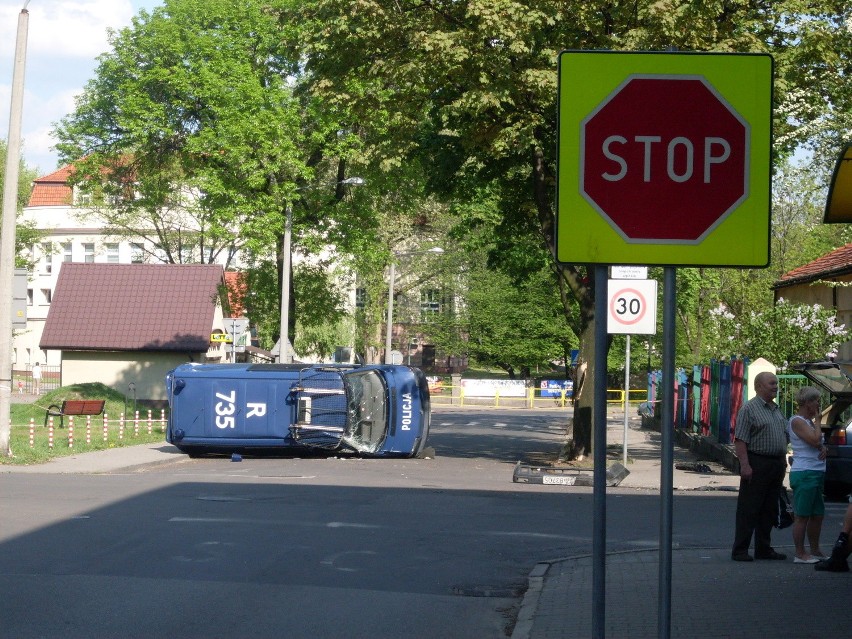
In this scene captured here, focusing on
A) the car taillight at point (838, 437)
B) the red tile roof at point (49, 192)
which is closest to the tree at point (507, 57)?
the car taillight at point (838, 437)

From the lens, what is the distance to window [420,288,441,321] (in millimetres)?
64312

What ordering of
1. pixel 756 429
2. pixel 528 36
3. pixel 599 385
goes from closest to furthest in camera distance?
pixel 599 385 < pixel 756 429 < pixel 528 36

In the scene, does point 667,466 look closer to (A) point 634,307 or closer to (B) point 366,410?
(A) point 634,307

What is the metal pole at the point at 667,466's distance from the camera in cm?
379

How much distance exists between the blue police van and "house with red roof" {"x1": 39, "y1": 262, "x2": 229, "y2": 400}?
19.5 m

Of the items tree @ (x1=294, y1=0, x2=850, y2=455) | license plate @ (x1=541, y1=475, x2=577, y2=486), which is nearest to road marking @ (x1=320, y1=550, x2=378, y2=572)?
license plate @ (x1=541, y1=475, x2=577, y2=486)

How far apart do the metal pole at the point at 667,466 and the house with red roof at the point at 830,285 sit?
23232 mm

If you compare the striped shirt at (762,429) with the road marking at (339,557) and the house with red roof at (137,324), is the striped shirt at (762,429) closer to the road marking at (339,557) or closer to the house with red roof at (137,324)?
the road marking at (339,557)

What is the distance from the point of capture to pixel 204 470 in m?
20.8

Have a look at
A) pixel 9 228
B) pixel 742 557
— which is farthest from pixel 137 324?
pixel 742 557

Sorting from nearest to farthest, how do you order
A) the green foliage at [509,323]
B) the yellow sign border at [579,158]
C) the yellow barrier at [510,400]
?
the yellow sign border at [579,158] < the yellow barrier at [510,400] < the green foliage at [509,323]

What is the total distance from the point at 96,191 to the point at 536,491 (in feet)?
99.9

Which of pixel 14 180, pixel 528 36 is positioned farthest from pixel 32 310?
pixel 528 36

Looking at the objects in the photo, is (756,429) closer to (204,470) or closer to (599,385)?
(599,385)
